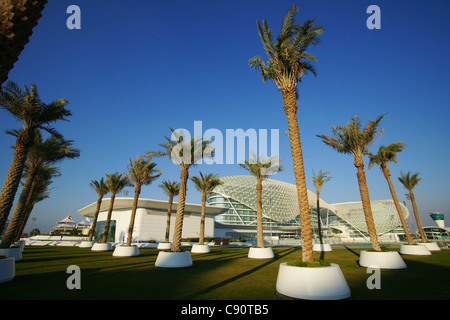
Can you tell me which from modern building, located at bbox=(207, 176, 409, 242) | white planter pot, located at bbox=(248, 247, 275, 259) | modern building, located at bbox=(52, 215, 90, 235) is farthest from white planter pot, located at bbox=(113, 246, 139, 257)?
modern building, located at bbox=(52, 215, 90, 235)

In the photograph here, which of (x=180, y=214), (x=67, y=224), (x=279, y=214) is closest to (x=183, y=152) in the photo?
(x=180, y=214)

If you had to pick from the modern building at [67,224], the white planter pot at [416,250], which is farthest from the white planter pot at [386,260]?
the modern building at [67,224]

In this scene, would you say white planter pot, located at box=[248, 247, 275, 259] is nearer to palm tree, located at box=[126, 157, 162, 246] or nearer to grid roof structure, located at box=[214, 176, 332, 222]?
palm tree, located at box=[126, 157, 162, 246]

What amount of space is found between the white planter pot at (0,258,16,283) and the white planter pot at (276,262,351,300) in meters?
10.2

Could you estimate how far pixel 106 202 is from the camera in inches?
2266

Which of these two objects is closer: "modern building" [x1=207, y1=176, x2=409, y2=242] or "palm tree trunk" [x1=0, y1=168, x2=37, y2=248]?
"palm tree trunk" [x1=0, y1=168, x2=37, y2=248]

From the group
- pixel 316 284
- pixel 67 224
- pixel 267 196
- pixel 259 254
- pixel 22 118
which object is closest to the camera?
pixel 316 284

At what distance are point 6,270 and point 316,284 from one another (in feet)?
36.4

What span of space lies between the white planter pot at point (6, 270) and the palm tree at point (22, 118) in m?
6.00

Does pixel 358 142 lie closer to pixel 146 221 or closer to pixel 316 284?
pixel 316 284

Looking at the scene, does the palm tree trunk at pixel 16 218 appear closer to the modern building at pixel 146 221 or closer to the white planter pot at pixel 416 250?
the modern building at pixel 146 221

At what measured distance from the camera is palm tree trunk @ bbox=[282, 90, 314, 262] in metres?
8.62

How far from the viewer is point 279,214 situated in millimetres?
80625

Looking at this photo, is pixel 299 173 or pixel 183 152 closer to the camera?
pixel 299 173
